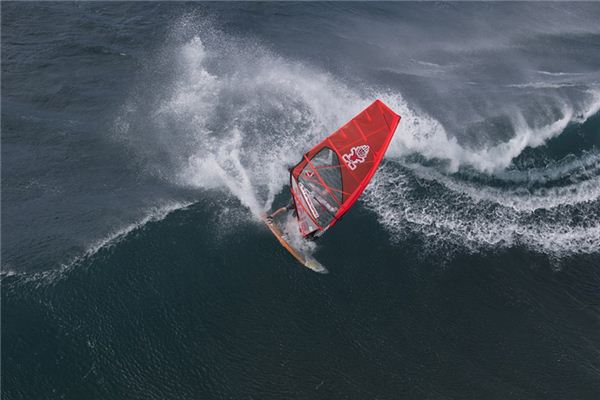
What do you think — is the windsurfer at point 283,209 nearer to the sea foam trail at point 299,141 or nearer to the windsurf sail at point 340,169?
the windsurf sail at point 340,169

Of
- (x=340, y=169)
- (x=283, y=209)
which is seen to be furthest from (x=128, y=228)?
(x=340, y=169)

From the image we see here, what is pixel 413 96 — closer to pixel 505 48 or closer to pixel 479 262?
pixel 505 48

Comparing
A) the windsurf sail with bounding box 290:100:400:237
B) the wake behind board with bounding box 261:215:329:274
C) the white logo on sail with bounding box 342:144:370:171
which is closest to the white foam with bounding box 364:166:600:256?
the windsurf sail with bounding box 290:100:400:237

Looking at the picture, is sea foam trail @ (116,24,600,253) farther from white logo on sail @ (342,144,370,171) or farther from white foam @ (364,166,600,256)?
white logo on sail @ (342,144,370,171)

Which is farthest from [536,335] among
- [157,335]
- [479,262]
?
[157,335]

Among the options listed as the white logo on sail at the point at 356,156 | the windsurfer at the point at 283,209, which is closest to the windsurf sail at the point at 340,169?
the white logo on sail at the point at 356,156

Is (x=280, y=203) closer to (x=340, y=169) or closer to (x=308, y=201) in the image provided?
(x=308, y=201)
